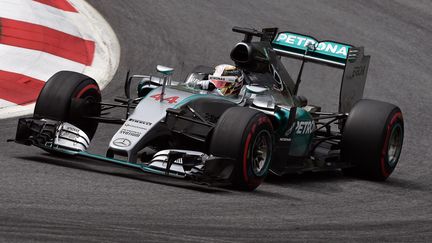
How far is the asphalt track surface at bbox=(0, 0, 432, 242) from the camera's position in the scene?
6.78 metres

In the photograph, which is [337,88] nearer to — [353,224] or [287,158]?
[287,158]

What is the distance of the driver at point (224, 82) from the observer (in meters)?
9.79

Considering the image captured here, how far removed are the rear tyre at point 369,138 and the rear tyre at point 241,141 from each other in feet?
4.91

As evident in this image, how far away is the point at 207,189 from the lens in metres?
8.63

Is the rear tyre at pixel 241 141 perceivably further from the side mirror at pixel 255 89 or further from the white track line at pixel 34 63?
the white track line at pixel 34 63

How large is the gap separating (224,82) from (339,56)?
5.49ft

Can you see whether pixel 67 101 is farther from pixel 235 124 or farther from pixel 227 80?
pixel 235 124

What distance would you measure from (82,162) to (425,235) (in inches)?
129

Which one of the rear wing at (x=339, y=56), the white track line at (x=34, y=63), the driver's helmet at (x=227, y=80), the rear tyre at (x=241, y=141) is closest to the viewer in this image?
the rear tyre at (x=241, y=141)

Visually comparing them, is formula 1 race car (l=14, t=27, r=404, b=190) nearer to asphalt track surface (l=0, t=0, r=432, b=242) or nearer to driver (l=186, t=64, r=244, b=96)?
driver (l=186, t=64, r=244, b=96)

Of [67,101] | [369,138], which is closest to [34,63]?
[67,101]

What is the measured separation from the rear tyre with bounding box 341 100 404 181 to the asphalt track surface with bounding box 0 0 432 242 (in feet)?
0.55

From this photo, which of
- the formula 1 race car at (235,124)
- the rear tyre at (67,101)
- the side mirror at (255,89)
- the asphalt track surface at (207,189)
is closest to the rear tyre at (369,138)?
the formula 1 race car at (235,124)

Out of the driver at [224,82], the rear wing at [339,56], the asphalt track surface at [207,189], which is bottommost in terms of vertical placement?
the asphalt track surface at [207,189]
